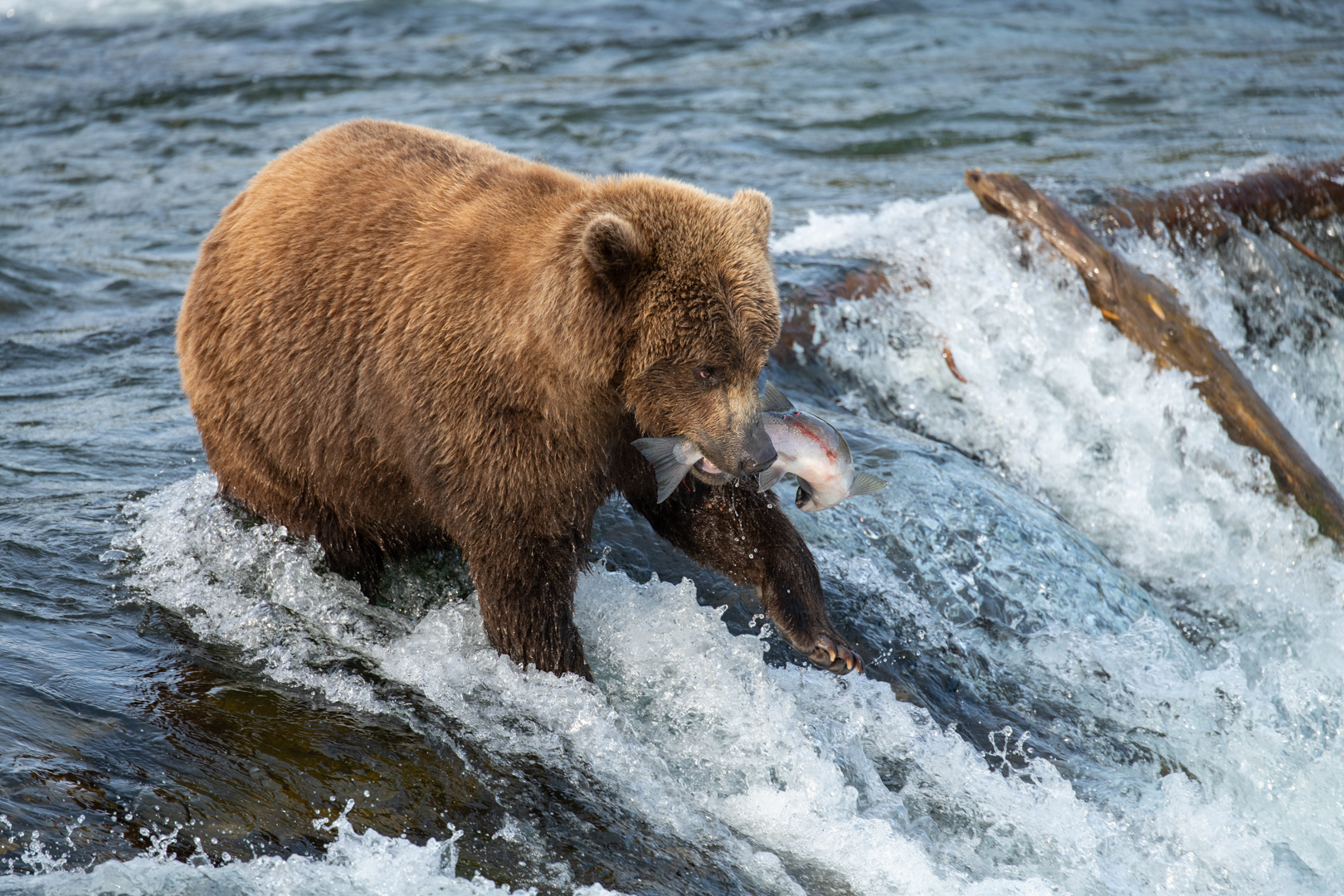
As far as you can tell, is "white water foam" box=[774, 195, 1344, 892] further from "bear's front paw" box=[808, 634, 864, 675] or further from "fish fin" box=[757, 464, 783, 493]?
"fish fin" box=[757, 464, 783, 493]

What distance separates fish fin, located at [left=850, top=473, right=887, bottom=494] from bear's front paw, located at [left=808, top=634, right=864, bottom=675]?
25.1 inches

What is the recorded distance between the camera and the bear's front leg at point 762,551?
4531mm

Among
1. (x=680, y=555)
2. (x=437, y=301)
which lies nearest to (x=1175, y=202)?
(x=680, y=555)

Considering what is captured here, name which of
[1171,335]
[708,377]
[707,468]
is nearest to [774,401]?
[707,468]

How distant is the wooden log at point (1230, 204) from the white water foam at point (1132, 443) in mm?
289

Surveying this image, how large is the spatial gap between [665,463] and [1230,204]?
22.6ft

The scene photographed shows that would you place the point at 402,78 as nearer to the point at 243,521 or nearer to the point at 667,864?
the point at 243,521

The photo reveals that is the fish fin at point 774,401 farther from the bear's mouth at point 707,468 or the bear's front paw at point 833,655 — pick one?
the bear's front paw at point 833,655

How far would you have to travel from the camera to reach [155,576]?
15.6 feet

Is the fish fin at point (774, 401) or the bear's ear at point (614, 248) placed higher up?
the bear's ear at point (614, 248)

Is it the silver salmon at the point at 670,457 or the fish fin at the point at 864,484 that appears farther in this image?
the fish fin at the point at 864,484

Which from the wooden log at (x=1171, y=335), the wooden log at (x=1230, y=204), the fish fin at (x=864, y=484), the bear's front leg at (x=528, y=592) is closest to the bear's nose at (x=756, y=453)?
the fish fin at (x=864, y=484)

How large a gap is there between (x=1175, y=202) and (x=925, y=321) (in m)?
2.77

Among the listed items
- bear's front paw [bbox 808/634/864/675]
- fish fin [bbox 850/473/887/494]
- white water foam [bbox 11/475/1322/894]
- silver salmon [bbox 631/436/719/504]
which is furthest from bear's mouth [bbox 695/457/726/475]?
bear's front paw [bbox 808/634/864/675]
